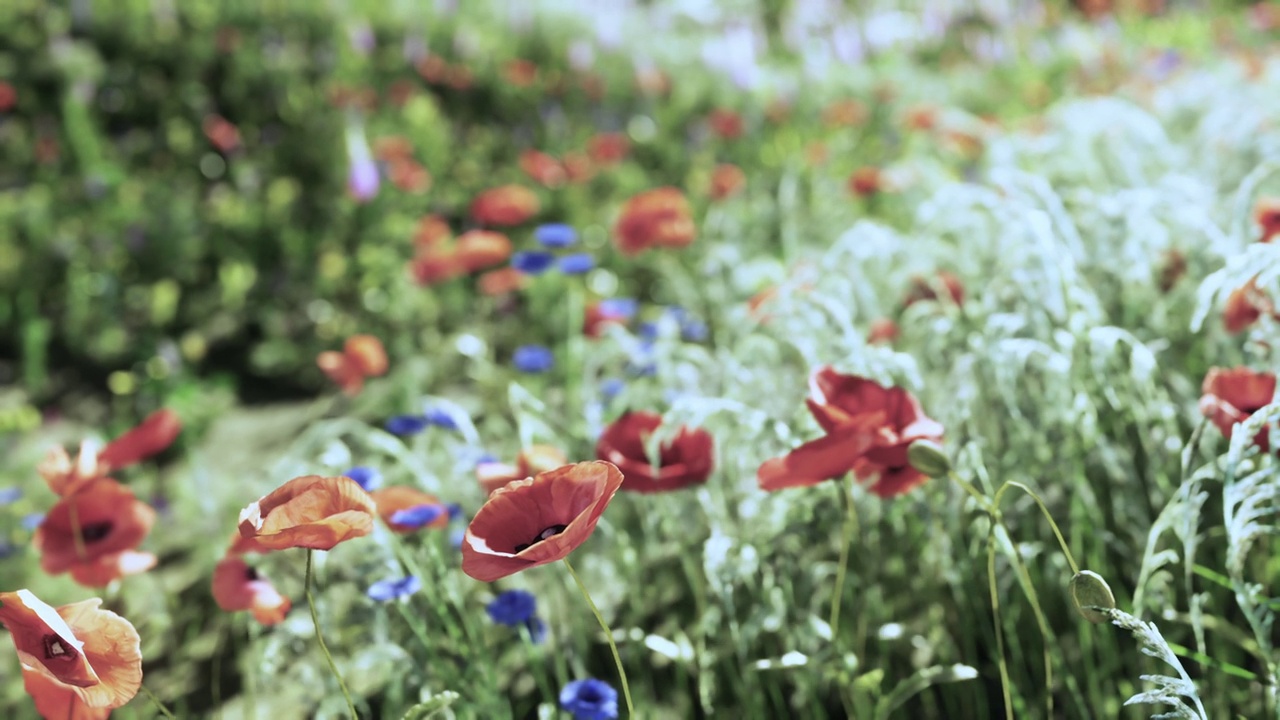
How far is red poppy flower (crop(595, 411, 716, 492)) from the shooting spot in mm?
1190

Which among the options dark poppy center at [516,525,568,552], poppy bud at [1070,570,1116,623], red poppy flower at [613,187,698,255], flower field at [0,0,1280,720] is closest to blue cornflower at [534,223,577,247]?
flower field at [0,0,1280,720]

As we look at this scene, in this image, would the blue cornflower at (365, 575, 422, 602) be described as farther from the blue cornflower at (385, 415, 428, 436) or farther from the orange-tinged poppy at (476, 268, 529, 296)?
the orange-tinged poppy at (476, 268, 529, 296)

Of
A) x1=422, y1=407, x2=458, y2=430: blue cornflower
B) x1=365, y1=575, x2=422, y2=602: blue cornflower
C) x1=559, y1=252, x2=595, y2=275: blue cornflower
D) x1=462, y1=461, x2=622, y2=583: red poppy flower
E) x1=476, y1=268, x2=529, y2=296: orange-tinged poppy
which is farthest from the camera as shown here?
x1=476, y1=268, x2=529, y2=296: orange-tinged poppy

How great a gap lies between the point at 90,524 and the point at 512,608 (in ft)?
1.80

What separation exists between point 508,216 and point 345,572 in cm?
126

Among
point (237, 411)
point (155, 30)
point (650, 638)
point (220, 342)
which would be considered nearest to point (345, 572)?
point (650, 638)

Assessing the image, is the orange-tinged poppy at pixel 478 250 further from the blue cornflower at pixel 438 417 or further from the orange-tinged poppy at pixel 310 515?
the orange-tinged poppy at pixel 310 515

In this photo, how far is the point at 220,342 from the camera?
10.9 ft

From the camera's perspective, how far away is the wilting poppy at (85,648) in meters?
0.83

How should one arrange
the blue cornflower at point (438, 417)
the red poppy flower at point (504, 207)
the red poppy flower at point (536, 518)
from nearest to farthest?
the red poppy flower at point (536, 518), the blue cornflower at point (438, 417), the red poppy flower at point (504, 207)

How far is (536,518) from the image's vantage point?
95 centimetres

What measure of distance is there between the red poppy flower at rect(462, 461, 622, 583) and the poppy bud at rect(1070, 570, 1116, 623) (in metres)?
0.38

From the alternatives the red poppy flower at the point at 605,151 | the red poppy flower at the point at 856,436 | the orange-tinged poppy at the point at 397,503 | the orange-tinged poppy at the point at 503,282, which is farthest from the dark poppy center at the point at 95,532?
the red poppy flower at the point at 605,151

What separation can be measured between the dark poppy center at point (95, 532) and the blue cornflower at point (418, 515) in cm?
39
